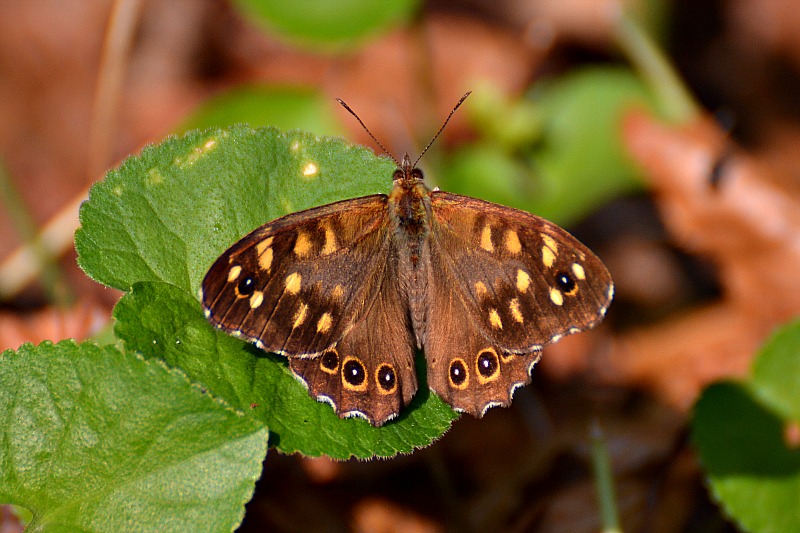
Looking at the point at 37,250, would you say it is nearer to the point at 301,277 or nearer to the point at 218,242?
the point at 218,242

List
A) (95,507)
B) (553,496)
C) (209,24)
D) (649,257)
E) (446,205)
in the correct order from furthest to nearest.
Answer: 1. (209,24)
2. (649,257)
3. (553,496)
4. (446,205)
5. (95,507)

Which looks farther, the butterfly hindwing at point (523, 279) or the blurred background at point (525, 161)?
the blurred background at point (525, 161)

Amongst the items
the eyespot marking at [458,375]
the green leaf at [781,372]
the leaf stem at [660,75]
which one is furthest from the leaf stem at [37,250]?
the leaf stem at [660,75]

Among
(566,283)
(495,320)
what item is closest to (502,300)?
(495,320)

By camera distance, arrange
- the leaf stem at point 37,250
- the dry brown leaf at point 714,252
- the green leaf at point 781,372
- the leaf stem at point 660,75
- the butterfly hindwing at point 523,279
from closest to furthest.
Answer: the butterfly hindwing at point 523,279 < the green leaf at point 781,372 < the leaf stem at point 37,250 < the dry brown leaf at point 714,252 < the leaf stem at point 660,75

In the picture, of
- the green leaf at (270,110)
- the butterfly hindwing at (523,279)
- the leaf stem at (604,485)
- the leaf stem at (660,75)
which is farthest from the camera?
the leaf stem at (660,75)

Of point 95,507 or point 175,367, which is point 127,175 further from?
point 95,507

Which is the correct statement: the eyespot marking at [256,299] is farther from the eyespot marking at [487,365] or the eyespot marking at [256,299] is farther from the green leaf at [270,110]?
the green leaf at [270,110]

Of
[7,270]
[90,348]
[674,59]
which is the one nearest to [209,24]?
[7,270]
